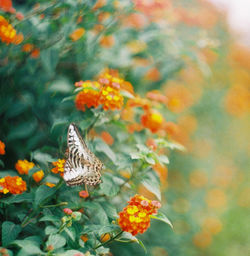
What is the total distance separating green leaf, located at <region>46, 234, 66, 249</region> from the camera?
1062mm

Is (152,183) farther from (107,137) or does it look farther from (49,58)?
(49,58)

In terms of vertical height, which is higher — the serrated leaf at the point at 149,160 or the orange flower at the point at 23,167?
the orange flower at the point at 23,167

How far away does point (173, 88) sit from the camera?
12.4 feet

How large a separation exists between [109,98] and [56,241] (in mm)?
653

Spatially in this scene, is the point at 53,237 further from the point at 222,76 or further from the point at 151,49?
the point at 222,76

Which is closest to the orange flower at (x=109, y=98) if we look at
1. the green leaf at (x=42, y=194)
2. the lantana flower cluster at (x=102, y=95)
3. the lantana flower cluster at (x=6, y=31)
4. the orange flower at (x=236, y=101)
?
the lantana flower cluster at (x=102, y=95)

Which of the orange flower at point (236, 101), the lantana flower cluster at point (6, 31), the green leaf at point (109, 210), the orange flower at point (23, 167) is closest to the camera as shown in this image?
the green leaf at point (109, 210)

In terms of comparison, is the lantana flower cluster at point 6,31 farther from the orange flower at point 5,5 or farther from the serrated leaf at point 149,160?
the serrated leaf at point 149,160

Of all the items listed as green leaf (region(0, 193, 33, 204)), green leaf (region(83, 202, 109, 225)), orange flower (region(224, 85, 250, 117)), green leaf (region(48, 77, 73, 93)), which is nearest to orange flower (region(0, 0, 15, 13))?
green leaf (region(48, 77, 73, 93))

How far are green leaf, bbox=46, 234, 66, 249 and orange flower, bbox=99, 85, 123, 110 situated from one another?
599mm

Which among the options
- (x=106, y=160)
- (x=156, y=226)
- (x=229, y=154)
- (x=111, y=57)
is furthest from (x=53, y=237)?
(x=229, y=154)

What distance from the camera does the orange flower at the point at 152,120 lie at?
1.71 meters

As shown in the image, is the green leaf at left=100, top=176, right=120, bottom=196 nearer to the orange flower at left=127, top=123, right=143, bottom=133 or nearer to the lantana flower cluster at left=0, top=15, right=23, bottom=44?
the orange flower at left=127, top=123, right=143, bottom=133

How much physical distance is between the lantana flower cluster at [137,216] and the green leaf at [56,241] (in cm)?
23
